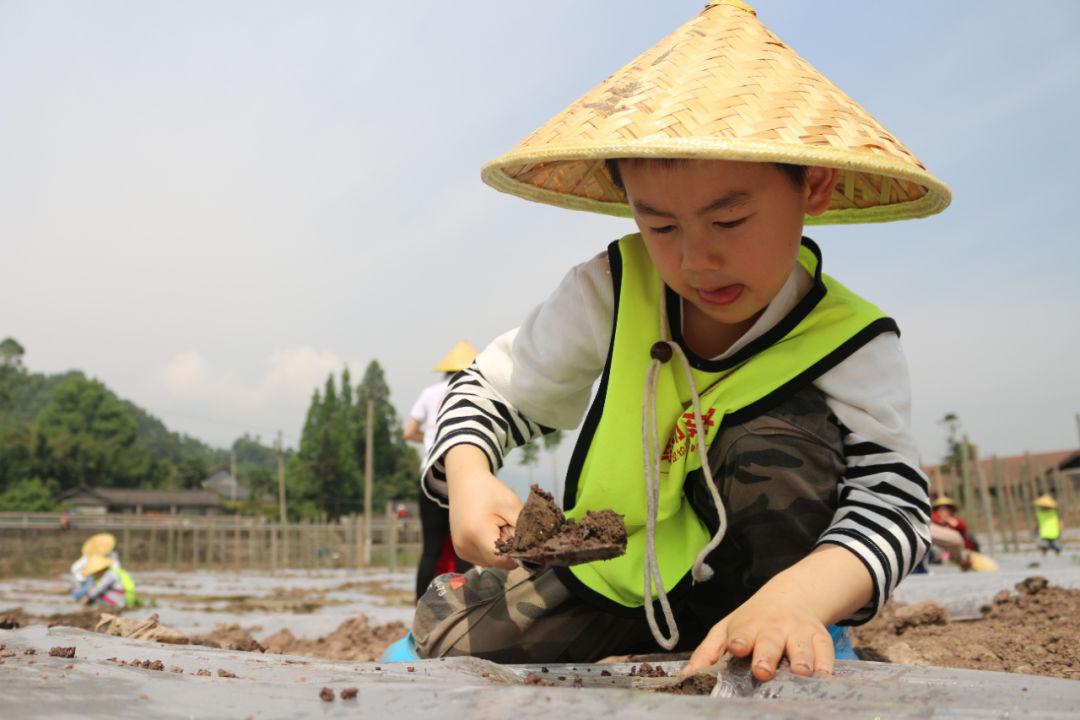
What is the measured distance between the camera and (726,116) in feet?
4.79

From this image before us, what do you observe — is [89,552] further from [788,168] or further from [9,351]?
[9,351]

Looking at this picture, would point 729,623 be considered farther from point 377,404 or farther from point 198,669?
point 377,404

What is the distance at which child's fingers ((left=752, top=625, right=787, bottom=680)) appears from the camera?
1.24 meters

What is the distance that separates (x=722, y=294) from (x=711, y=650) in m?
0.58

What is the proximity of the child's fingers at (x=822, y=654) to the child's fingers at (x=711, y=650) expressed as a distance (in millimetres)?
132

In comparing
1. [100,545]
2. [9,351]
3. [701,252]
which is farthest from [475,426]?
[9,351]

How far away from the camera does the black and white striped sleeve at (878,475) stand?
156cm

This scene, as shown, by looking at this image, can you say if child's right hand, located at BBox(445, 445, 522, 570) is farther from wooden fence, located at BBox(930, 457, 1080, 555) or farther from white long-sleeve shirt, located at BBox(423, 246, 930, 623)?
wooden fence, located at BBox(930, 457, 1080, 555)

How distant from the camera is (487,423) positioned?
202 centimetres

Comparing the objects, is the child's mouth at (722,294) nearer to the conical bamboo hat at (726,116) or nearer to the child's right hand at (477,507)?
the conical bamboo hat at (726,116)

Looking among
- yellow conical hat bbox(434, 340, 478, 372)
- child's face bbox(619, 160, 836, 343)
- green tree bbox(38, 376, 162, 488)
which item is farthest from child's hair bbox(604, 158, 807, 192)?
green tree bbox(38, 376, 162, 488)

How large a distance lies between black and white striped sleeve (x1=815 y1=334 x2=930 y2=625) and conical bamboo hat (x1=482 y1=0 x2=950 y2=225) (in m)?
0.34

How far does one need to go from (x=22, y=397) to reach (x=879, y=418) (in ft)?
347

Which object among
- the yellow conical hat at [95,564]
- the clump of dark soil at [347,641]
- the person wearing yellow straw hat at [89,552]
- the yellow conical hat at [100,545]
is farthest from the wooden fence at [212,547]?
the clump of dark soil at [347,641]
